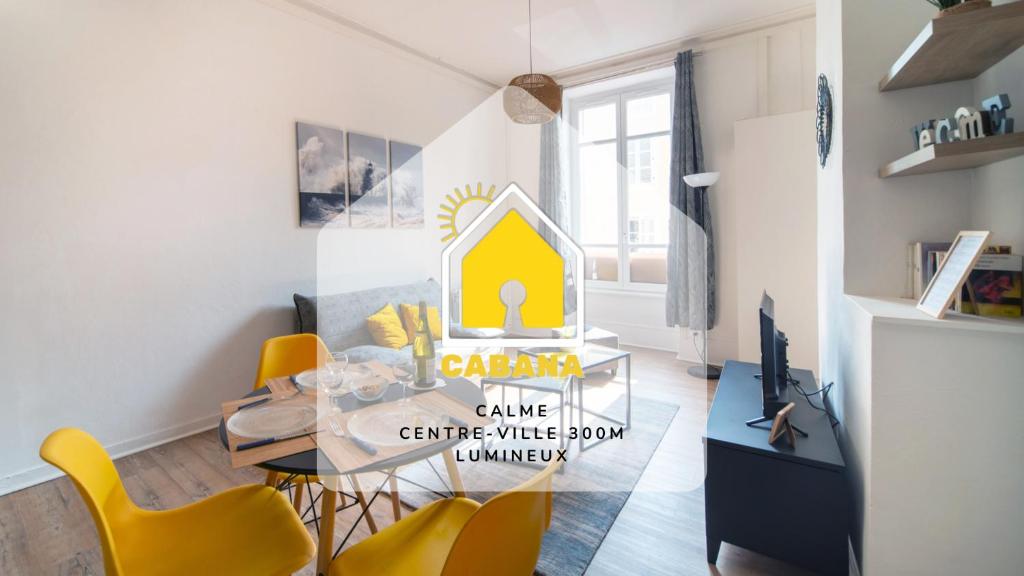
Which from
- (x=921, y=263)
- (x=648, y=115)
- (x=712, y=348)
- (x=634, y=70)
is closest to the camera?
(x=921, y=263)

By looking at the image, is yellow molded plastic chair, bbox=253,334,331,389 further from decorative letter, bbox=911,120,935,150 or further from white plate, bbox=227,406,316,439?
decorative letter, bbox=911,120,935,150

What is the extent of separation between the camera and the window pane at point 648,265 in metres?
4.89

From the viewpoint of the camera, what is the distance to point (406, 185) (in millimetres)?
4246

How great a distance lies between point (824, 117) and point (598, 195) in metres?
3.18

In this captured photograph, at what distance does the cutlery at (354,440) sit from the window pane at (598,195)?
4277 millimetres

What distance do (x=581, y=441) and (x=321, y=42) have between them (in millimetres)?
3527

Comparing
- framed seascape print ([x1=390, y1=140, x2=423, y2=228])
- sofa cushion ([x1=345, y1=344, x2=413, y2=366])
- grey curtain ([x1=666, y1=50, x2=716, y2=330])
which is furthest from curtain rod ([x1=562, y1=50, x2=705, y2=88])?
sofa cushion ([x1=345, y1=344, x2=413, y2=366])

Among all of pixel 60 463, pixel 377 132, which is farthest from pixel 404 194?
pixel 60 463

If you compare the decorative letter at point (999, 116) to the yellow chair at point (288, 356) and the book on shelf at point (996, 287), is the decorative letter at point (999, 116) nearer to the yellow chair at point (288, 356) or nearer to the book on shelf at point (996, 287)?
the book on shelf at point (996, 287)

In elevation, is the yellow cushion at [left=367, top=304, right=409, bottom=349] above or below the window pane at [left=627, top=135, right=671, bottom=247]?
below

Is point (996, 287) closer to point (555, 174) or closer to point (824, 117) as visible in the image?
point (824, 117)

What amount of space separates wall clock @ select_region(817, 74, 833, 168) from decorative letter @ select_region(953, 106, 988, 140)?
0.80 meters

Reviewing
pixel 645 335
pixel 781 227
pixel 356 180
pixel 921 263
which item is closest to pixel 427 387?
pixel 921 263

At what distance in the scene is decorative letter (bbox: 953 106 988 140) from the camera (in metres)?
1.27
